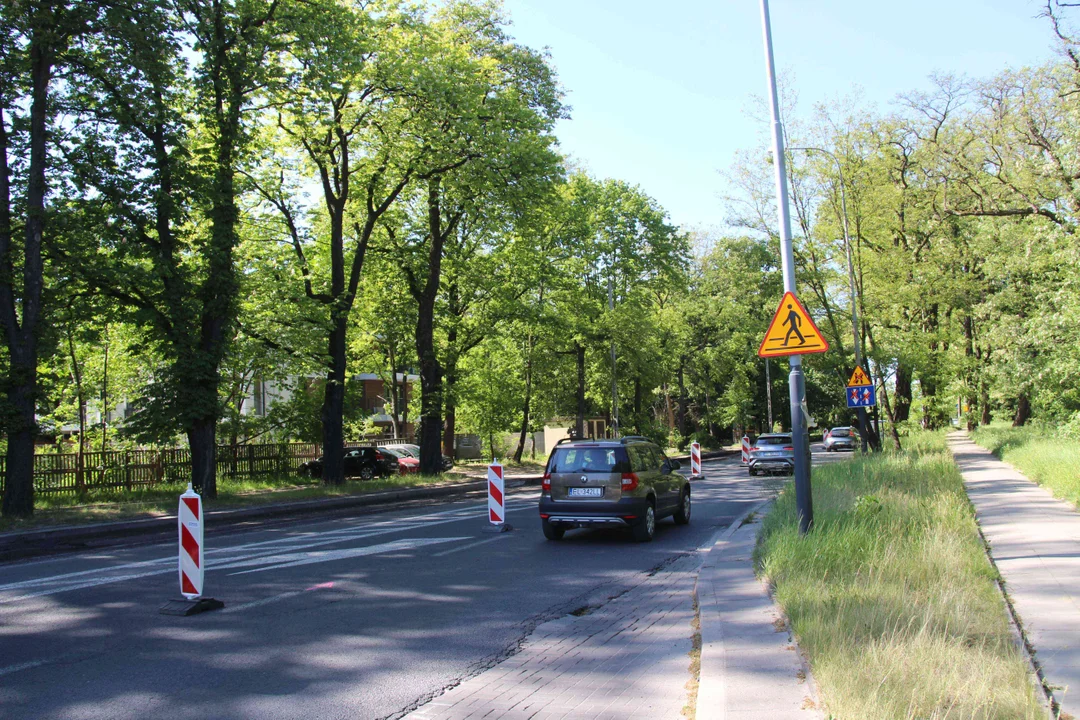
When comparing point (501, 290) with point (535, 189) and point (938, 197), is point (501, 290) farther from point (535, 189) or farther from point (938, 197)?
point (938, 197)

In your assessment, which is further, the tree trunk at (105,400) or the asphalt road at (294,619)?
the tree trunk at (105,400)

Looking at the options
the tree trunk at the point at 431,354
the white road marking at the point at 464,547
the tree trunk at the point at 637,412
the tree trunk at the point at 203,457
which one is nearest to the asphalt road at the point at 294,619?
the white road marking at the point at 464,547

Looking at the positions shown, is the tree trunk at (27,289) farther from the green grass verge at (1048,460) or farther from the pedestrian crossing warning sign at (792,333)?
the green grass verge at (1048,460)

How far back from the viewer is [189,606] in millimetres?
7410

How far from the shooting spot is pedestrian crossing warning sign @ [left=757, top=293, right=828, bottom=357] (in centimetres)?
988

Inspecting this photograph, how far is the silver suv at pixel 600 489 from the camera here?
39.7 feet

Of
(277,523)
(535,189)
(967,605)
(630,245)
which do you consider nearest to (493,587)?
(967,605)

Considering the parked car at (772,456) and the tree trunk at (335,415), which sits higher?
the tree trunk at (335,415)

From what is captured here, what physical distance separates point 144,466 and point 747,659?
22534mm

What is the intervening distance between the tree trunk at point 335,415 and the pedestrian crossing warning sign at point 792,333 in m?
16.8

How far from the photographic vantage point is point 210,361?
18.9 meters

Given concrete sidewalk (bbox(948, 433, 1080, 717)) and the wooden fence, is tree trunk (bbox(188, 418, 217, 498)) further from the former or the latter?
concrete sidewalk (bbox(948, 433, 1080, 717))

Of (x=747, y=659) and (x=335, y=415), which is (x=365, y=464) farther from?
(x=747, y=659)

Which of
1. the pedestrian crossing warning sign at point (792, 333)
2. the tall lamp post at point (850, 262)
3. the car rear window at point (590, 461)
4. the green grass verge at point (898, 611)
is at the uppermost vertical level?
Result: the tall lamp post at point (850, 262)
